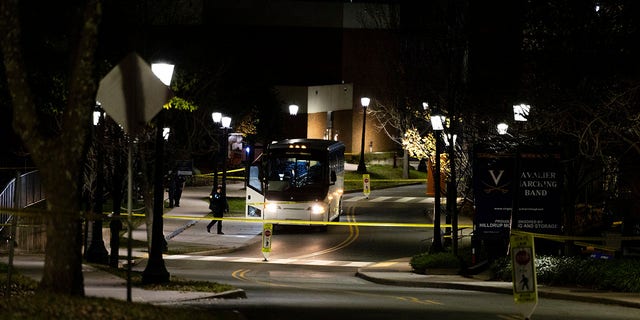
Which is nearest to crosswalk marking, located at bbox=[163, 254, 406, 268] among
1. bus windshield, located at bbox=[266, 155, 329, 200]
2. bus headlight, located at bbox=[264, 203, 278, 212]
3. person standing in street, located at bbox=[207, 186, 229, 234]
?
person standing in street, located at bbox=[207, 186, 229, 234]

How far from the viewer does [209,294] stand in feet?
54.7

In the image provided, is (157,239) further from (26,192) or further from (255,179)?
(255,179)

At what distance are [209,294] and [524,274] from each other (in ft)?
18.4

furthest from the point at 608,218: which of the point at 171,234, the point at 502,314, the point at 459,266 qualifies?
the point at 171,234

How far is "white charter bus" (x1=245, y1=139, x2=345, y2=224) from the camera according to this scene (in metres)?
37.7

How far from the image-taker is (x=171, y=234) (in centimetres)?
3641

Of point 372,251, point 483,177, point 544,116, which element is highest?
point 544,116

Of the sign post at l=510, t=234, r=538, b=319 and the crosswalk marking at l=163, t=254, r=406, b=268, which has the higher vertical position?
the sign post at l=510, t=234, r=538, b=319

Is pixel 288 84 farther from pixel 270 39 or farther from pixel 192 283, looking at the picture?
pixel 192 283

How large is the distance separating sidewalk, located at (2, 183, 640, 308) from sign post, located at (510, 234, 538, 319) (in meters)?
5.10

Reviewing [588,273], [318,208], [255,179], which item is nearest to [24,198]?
[255,179]

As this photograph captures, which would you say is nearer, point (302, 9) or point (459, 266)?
point (459, 266)

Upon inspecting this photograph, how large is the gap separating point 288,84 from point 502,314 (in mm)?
60549

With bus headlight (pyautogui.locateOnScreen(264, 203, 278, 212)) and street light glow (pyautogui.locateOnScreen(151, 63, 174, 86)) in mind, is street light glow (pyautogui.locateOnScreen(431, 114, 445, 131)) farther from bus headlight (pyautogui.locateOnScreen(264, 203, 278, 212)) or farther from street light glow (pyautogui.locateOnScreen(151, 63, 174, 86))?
bus headlight (pyautogui.locateOnScreen(264, 203, 278, 212))
